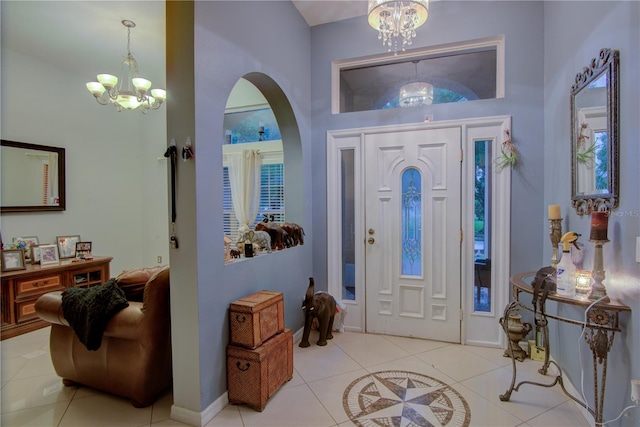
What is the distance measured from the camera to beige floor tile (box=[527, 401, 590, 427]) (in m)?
1.92

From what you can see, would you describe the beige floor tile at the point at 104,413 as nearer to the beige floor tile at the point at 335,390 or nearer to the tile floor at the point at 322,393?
the tile floor at the point at 322,393

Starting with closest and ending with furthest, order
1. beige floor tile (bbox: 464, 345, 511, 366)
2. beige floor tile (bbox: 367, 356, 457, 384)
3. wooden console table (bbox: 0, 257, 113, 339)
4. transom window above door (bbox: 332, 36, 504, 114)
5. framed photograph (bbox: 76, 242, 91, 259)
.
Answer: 1. beige floor tile (bbox: 367, 356, 457, 384)
2. beige floor tile (bbox: 464, 345, 511, 366)
3. transom window above door (bbox: 332, 36, 504, 114)
4. wooden console table (bbox: 0, 257, 113, 339)
5. framed photograph (bbox: 76, 242, 91, 259)

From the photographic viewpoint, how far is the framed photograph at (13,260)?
11.3ft

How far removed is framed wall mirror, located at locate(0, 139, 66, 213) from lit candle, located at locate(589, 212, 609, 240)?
18.6ft

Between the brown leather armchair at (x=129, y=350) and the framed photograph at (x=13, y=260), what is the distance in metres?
1.89

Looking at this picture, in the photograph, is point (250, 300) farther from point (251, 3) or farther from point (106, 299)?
point (251, 3)

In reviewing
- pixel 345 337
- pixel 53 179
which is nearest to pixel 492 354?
pixel 345 337

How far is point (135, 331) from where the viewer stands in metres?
2.01

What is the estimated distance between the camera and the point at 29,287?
3.55 metres

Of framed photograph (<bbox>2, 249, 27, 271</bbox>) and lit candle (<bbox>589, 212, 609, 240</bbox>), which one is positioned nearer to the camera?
lit candle (<bbox>589, 212, 609, 240</bbox>)

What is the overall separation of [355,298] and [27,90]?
4.81m

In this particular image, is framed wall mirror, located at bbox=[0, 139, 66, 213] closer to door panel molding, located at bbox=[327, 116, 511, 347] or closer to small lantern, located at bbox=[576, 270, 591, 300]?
door panel molding, located at bbox=[327, 116, 511, 347]

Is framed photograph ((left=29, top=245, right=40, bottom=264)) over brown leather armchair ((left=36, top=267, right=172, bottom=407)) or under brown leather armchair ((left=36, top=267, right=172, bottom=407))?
over

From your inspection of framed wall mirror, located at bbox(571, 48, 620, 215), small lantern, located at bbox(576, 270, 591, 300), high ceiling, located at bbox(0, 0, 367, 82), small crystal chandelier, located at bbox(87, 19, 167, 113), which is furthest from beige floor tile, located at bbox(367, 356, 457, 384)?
high ceiling, located at bbox(0, 0, 367, 82)
